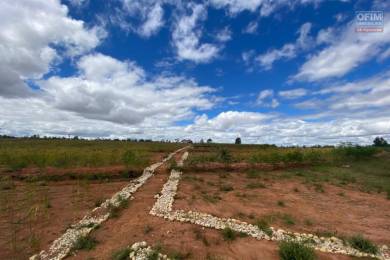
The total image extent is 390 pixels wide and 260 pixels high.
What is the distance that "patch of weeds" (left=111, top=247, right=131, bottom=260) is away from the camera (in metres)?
7.75

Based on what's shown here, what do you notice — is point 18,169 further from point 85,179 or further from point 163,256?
point 163,256

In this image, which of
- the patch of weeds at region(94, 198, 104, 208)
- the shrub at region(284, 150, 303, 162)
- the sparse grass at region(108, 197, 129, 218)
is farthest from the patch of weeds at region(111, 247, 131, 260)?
the shrub at region(284, 150, 303, 162)

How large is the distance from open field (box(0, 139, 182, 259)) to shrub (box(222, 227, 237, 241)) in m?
5.99

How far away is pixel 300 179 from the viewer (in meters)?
23.4

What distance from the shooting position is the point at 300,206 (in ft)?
47.1

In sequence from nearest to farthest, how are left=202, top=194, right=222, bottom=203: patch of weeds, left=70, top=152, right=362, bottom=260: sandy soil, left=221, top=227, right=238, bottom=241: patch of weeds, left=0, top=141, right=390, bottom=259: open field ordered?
left=70, top=152, right=362, bottom=260: sandy soil < left=0, top=141, right=390, bottom=259: open field < left=221, top=227, right=238, bottom=241: patch of weeds < left=202, top=194, right=222, bottom=203: patch of weeds

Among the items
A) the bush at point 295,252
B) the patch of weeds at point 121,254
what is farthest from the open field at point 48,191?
the bush at point 295,252

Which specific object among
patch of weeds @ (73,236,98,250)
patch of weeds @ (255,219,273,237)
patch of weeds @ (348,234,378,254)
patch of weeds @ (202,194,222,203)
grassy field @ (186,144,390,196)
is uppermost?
grassy field @ (186,144,390,196)

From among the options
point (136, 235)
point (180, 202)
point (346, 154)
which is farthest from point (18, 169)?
point (346, 154)

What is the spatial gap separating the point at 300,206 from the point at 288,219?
2.90 metres

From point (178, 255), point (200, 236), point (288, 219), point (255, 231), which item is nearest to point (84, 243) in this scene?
Answer: point (178, 255)

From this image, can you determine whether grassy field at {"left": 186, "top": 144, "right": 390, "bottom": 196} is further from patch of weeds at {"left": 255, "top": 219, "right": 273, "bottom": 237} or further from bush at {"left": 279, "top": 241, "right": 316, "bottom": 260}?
bush at {"left": 279, "top": 241, "right": 316, "bottom": 260}

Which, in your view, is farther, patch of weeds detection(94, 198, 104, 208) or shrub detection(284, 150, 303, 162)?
shrub detection(284, 150, 303, 162)

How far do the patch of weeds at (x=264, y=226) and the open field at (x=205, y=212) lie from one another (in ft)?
0.16
